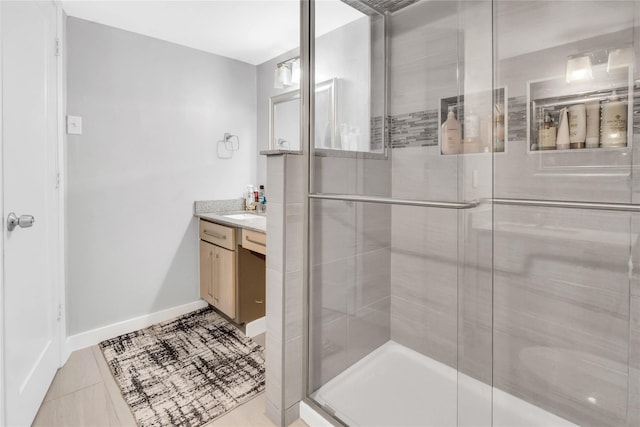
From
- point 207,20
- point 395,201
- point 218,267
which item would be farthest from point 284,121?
point 395,201

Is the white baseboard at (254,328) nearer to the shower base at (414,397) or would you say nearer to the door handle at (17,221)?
the shower base at (414,397)

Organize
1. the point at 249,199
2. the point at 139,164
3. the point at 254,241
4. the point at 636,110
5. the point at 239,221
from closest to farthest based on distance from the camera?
the point at 636,110 < the point at 254,241 < the point at 239,221 < the point at 139,164 < the point at 249,199

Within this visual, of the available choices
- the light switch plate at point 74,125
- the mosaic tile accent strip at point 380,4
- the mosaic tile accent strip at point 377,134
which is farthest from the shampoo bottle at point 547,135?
the light switch plate at point 74,125

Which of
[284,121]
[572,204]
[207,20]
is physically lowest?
[572,204]

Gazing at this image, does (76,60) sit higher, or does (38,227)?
(76,60)

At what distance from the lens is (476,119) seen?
1.17 metres

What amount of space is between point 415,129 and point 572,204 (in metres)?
0.60

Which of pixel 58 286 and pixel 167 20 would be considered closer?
pixel 58 286

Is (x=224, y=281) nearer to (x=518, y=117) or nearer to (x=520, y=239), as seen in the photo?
(x=520, y=239)

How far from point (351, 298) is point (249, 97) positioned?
229 cm

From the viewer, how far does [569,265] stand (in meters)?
1.25

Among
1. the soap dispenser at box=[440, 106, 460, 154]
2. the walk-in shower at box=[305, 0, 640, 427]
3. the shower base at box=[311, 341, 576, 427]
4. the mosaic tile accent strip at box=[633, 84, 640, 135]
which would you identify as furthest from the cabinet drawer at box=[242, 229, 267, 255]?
the mosaic tile accent strip at box=[633, 84, 640, 135]

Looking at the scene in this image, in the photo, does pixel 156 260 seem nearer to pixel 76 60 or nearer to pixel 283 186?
pixel 76 60

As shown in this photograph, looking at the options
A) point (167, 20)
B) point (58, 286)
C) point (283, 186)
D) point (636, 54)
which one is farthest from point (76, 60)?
point (636, 54)
